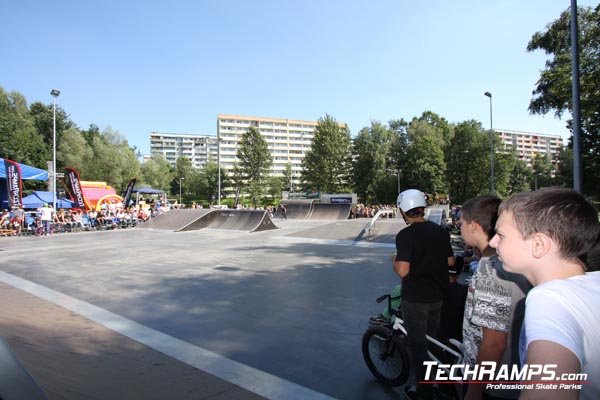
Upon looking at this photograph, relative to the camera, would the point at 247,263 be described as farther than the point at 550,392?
Yes

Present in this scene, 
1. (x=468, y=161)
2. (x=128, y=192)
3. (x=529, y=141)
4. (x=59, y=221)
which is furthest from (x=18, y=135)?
(x=529, y=141)

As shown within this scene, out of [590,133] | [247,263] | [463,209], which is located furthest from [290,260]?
[590,133]

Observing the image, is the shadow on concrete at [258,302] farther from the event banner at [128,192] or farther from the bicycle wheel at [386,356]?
the event banner at [128,192]

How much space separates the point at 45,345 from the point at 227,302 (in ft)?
8.62

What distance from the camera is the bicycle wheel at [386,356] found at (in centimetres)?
311

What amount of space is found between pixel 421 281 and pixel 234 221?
66.1 feet

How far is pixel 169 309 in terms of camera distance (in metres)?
5.63

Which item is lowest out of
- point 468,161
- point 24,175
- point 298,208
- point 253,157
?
point 298,208

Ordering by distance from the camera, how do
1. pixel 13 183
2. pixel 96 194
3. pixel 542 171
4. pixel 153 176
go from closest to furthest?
pixel 13 183
pixel 96 194
pixel 153 176
pixel 542 171

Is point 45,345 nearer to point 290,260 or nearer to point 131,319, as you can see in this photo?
point 131,319

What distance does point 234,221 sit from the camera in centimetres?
2217

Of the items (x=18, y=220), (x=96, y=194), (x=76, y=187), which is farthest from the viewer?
(x=96, y=194)

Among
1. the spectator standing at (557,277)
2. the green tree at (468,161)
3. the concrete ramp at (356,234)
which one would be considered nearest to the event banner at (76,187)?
the concrete ramp at (356,234)

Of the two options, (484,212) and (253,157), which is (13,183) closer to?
(484,212)
